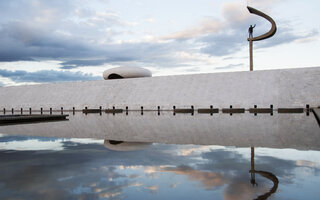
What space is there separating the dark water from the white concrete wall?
21193 millimetres

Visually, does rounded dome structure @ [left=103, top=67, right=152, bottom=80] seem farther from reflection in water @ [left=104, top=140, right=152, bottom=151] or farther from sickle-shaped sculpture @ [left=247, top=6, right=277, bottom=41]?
reflection in water @ [left=104, top=140, right=152, bottom=151]

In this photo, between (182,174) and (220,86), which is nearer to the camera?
(182,174)

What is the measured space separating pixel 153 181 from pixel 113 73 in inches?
1474

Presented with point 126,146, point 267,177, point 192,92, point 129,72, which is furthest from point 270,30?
point 267,177

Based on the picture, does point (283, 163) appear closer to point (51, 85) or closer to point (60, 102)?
point (60, 102)

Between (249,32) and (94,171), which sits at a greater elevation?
(249,32)

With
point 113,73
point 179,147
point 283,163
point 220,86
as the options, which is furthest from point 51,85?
point 283,163

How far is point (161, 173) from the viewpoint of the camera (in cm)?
447

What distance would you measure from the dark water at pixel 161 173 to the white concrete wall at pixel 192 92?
21193mm

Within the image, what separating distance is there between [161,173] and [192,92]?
84.8 feet

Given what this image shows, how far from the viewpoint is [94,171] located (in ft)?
15.5

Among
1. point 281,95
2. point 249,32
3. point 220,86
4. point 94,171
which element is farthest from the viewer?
point 249,32

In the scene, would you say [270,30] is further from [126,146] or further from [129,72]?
[126,146]

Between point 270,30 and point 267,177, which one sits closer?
point 267,177
